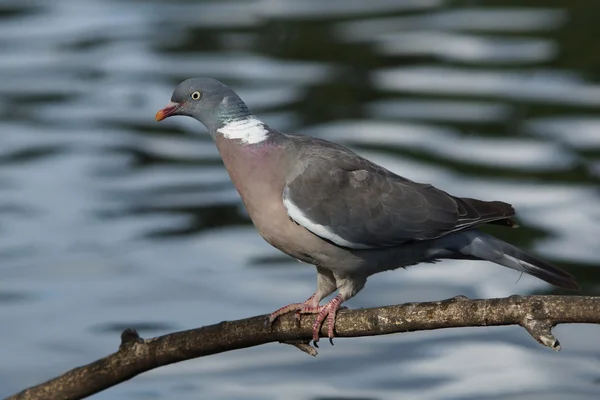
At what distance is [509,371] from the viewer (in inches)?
344

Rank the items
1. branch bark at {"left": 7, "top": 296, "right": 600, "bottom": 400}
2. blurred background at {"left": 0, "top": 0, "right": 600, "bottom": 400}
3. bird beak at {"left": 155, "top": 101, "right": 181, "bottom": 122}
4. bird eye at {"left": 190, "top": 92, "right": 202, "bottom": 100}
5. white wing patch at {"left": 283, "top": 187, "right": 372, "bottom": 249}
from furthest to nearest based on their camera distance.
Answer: blurred background at {"left": 0, "top": 0, "right": 600, "bottom": 400}
bird beak at {"left": 155, "top": 101, "right": 181, "bottom": 122}
bird eye at {"left": 190, "top": 92, "right": 202, "bottom": 100}
white wing patch at {"left": 283, "top": 187, "right": 372, "bottom": 249}
branch bark at {"left": 7, "top": 296, "right": 600, "bottom": 400}

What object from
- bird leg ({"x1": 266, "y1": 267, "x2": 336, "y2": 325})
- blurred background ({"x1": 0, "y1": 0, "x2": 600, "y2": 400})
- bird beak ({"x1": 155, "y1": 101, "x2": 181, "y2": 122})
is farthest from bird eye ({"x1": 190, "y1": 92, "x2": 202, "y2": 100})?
blurred background ({"x1": 0, "y1": 0, "x2": 600, "y2": 400})

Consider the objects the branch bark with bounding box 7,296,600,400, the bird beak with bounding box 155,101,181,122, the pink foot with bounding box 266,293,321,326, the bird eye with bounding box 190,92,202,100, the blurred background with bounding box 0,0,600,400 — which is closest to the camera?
the branch bark with bounding box 7,296,600,400

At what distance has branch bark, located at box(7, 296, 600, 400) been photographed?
5.14 meters

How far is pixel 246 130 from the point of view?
6.02 m

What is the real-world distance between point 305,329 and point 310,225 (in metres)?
0.49

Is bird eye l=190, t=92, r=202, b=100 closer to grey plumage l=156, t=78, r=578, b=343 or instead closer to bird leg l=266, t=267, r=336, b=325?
grey plumage l=156, t=78, r=578, b=343

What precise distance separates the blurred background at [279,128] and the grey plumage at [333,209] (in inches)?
94.2

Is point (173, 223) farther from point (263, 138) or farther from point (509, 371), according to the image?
point (263, 138)

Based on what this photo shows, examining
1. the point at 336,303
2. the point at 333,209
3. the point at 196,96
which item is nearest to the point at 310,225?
the point at 333,209

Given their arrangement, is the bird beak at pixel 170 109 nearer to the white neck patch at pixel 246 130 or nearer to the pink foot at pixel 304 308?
the white neck patch at pixel 246 130

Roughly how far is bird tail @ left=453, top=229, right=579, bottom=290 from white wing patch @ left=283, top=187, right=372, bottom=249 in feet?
2.09

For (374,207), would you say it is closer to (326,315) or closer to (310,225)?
(310,225)

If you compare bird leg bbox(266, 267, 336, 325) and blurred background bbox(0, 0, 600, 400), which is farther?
blurred background bbox(0, 0, 600, 400)
